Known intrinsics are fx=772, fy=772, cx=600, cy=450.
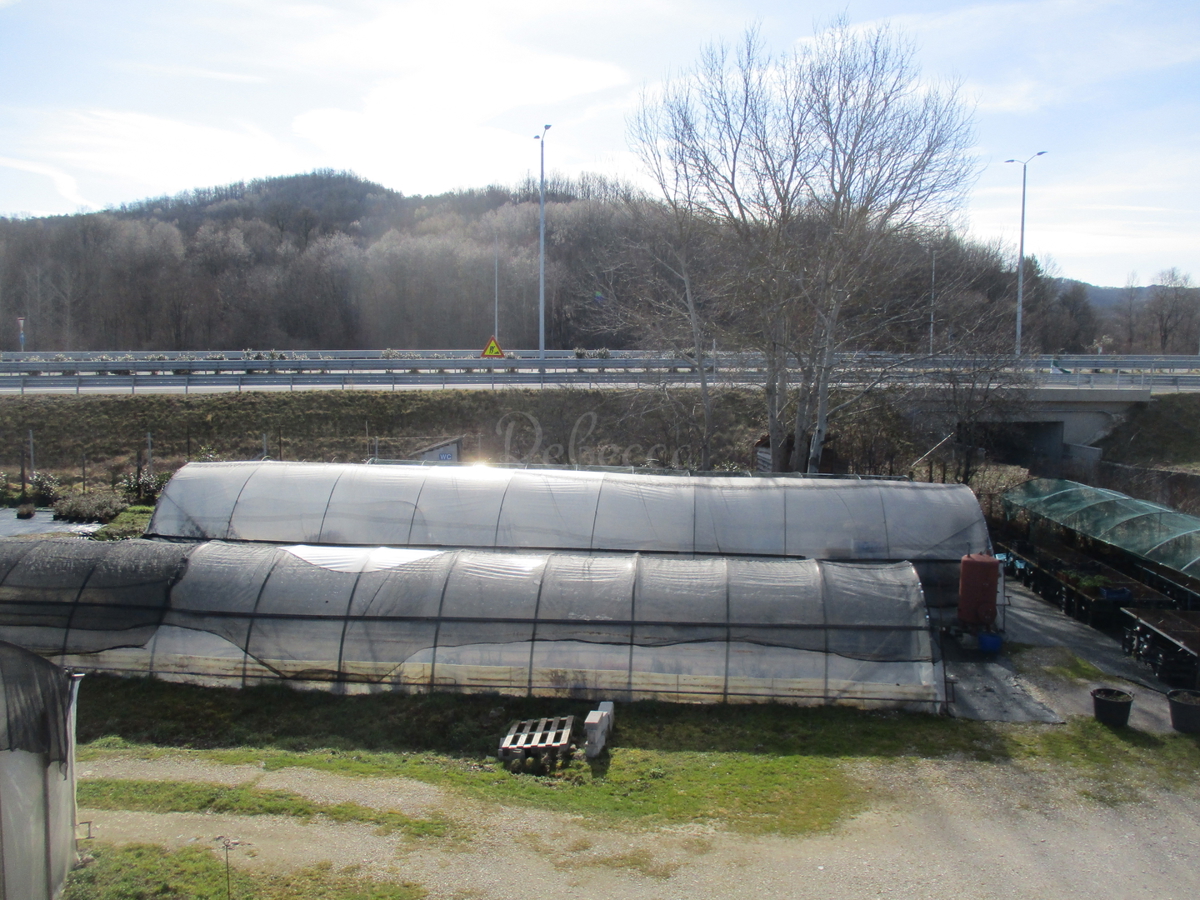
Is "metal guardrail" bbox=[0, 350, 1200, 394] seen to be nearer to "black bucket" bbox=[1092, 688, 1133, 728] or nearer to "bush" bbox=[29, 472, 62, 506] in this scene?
"bush" bbox=[29, 472, 62, 506]

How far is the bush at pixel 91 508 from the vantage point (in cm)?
2225

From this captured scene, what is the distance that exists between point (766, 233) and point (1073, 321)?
56569 millimetres

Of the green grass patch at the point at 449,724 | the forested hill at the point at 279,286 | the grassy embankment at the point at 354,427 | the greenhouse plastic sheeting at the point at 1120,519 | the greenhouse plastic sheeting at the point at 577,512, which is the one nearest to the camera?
the green grass patch at the point at 449,724

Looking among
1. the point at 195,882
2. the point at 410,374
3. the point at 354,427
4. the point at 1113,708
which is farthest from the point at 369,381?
the point at 1113,708

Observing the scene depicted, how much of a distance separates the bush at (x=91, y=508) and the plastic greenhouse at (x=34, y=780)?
58.2 feet

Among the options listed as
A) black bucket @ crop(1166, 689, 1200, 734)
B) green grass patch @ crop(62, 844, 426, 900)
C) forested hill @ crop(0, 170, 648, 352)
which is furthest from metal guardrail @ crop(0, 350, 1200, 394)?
forested hill @ crop(0, 170, 648, 352)

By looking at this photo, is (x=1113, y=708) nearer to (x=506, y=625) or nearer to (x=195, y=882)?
(x=506, y=625)

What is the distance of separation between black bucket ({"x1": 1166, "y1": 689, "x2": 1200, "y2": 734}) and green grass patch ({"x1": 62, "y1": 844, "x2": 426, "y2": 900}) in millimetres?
11173

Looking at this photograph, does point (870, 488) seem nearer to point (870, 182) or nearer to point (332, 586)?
point (870, 182)

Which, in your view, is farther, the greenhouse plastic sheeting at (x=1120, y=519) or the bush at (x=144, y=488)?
the bush at (x=144, y=488)

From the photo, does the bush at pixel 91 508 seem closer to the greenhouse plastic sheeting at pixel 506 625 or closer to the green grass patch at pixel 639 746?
the greenhouse plastic sheeting at pixel 506 625

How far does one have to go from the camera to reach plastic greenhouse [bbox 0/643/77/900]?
20.0 feet

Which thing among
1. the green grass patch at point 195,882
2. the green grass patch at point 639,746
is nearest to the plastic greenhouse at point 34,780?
the green grass patch at point 195,882

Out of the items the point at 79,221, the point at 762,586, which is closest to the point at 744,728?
the point at 762,586
